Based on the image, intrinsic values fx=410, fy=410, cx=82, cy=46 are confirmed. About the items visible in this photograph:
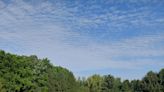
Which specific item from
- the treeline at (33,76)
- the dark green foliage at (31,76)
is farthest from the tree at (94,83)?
the dark green foliage at (31,76)

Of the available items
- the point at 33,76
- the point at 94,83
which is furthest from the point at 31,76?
the point at 94,83

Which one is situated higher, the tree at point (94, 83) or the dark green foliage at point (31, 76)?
the tree at point (94, 83)

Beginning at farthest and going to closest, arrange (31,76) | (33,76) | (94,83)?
(94,83) → (33,76) → (31,76)

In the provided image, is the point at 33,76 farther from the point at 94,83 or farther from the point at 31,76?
the point at 94,83

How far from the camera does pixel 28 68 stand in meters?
89.1

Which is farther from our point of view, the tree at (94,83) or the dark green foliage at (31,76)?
the tree at (94,83)

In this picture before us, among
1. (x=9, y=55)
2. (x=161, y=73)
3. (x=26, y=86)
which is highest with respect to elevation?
(x=161, y=73)

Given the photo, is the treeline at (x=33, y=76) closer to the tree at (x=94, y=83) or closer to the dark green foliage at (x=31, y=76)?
the dark green foliage at (x=31, y=76)

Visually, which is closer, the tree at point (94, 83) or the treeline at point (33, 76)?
the treeline at point (33, 76)

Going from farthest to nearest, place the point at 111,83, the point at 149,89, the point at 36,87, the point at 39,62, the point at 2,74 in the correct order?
the point at 111,83 < the point at 149,89 < the point at 39,62 < the point at 36,87 < the point at 2,74

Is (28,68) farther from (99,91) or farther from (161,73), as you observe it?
(161,73)

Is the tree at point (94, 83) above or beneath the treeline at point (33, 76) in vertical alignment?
above

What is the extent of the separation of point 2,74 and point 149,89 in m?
76.0

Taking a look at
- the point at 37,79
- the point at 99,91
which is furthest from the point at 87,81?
the point at 37,79
